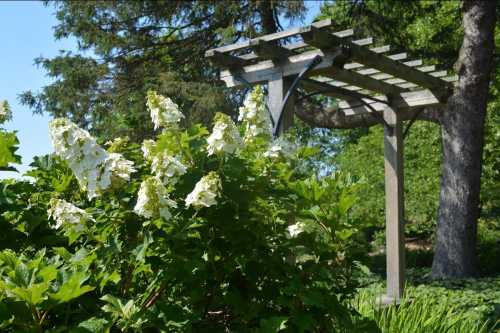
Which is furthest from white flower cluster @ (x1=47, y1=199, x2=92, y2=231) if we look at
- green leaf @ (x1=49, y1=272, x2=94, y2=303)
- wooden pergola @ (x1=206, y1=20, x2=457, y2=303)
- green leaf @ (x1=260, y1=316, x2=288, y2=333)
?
wooden pergola @ (x1=206, y1=20, x2=457, y2=303)

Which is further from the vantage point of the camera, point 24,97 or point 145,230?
point 24,97

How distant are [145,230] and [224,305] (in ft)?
1.63

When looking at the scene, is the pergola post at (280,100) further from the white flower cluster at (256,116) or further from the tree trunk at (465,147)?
the tree trunk at (465,147)

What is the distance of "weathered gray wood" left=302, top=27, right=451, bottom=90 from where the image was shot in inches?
189

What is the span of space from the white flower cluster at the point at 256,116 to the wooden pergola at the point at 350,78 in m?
2.08

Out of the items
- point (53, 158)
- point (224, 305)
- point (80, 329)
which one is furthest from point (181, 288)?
point (53, 158)

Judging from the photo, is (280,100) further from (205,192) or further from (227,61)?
(205,192)

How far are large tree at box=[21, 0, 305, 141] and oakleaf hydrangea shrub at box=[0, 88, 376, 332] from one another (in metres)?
8.69

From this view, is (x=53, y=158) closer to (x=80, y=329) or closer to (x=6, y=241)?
(x=6, y=241)

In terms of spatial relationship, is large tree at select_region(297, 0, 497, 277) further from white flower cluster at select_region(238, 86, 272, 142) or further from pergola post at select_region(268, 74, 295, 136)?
white flower cluster at select_region(238, 86, 272, 142)

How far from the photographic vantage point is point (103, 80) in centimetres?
1205

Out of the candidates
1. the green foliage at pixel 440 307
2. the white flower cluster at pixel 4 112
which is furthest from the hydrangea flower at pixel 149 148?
the green foliage at pixel 440 307

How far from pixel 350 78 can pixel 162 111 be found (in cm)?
385

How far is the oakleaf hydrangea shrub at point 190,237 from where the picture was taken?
199 centimetres
